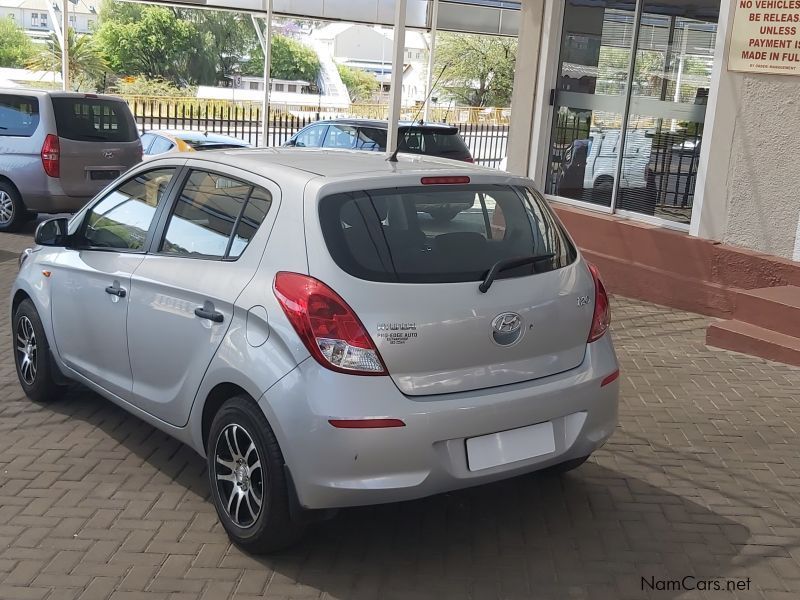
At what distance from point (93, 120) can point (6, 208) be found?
160cm

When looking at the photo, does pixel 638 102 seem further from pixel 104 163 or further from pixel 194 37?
pixel 194 37

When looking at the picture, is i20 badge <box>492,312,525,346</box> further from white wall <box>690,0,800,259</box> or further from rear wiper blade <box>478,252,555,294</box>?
white wall <box>690,0,800,259</box>

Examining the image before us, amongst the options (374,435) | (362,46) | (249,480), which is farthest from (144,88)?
(374,435)

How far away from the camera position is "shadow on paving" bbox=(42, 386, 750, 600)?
3.73 meters

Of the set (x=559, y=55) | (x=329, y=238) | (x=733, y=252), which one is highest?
(x=559, y=55)

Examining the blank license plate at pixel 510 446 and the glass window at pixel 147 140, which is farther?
the glass window at pixel 147 140

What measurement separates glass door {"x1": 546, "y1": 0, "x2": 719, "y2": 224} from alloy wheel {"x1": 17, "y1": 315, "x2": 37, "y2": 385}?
19.6ft

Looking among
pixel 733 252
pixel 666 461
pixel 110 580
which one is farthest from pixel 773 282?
pixel 110 580

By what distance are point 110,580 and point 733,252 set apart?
6200mm

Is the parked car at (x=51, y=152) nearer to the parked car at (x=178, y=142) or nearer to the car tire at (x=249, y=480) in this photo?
the parked car at (x=178, y=142)

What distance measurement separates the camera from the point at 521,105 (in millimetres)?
10664

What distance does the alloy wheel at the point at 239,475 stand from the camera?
12.5ft

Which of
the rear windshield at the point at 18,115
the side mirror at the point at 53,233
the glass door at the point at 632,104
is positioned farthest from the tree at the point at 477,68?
the side mirror at the point at 53,233

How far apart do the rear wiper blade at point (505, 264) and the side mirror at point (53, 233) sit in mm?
2614
